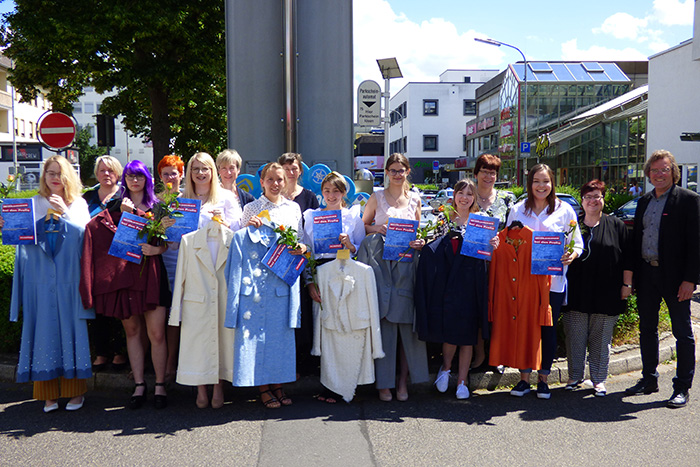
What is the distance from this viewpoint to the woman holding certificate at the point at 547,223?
17.4ft

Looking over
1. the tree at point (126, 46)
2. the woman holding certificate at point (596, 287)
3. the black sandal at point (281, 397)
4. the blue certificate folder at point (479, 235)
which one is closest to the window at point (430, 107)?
the tree at point (126, 46)

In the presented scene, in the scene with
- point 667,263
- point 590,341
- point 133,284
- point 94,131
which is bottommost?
point 590,341

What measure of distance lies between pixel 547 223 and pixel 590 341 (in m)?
1.25

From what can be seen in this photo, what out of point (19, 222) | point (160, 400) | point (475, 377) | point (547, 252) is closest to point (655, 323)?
point (547, 252)

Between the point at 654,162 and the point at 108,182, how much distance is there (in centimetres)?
501

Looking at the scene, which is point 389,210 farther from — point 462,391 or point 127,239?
point 127,239

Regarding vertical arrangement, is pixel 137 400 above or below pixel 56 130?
below

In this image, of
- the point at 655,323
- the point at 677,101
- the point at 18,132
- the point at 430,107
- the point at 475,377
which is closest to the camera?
the point at 655,323

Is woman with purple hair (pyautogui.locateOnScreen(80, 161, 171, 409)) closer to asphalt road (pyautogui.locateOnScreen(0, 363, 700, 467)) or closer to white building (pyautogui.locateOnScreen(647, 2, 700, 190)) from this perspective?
asphalt road (pyautogui.locateOnScreen(0, 363, 700, 467))

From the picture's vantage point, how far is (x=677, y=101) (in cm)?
2794

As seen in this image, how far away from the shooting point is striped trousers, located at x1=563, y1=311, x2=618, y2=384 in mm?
5523

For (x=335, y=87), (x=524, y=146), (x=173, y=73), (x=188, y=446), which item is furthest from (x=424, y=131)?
(x=188, y=446)

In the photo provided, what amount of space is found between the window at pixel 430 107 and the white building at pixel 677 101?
49941 millimetres

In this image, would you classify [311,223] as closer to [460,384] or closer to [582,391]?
[460,384]
